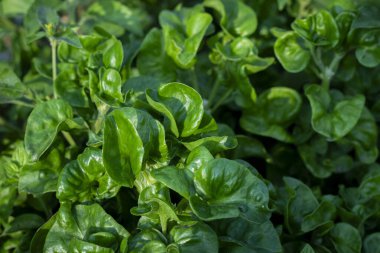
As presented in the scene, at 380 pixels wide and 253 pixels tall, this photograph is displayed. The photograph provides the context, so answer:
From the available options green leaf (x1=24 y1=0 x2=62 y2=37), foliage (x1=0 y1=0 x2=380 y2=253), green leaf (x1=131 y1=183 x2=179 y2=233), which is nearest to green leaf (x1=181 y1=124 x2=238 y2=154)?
foliage (x1=0 y1=0 x2=380 y2=253)

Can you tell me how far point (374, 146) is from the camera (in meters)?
1.47

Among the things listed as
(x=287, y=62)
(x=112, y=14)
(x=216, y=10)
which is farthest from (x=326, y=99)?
(x=112, y=14)

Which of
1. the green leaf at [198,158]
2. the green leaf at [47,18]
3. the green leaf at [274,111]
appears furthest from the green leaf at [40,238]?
the green leaf at [274,111]

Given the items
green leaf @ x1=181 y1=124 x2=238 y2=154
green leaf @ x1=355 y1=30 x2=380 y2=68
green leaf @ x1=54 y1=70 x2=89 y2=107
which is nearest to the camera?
green leaf @ x1=181 y1=124 x2=238 y2=154

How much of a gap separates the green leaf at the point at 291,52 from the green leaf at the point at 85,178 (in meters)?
0.60

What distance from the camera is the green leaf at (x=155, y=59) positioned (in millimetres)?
1439

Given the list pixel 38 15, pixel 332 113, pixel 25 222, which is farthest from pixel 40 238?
pixel 332 113

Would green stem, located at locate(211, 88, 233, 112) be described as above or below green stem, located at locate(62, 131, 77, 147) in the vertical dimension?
above

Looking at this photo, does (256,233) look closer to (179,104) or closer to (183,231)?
(183,231)

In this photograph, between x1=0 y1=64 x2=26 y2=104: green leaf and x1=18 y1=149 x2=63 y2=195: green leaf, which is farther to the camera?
x1=0 y1=64 x2=26 y2=104: green leaf

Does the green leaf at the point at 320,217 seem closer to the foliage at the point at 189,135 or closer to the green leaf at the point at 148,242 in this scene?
the foliage at the point at 189,135

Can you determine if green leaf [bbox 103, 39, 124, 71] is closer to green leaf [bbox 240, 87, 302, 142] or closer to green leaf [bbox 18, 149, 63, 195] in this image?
green leaf [bbox 18, 149, 63, 195]

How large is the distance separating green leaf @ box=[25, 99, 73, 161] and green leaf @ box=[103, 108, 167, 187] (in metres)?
0.19

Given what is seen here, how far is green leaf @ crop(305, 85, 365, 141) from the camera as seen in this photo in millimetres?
1324
